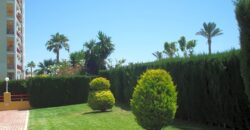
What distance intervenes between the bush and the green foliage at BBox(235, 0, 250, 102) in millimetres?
13780

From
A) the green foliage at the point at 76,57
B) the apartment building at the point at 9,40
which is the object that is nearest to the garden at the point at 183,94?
the apartment building at the point at 9,40

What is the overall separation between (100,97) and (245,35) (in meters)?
14.0

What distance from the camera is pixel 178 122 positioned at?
1712 centimetres

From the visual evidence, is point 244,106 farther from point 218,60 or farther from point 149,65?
point 149,65

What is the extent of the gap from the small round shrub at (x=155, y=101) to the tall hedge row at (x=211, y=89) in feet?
9.19

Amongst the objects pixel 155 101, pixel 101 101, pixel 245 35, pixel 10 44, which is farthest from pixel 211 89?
pixel 10 44

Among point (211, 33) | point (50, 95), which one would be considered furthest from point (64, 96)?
point (211, 33)

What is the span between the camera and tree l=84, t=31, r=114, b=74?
64.2 m

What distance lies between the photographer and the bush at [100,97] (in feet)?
75.4

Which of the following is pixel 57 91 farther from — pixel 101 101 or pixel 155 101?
pixel 155 101

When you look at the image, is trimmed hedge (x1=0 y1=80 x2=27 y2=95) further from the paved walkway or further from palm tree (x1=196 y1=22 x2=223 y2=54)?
palm tree (x1=196 y1=22 x2=223 y2=54)

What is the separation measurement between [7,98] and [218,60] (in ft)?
77.4

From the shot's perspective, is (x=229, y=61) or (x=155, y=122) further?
(x=229, y=61)

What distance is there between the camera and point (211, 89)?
48.8 ft
